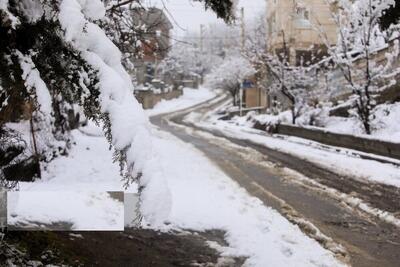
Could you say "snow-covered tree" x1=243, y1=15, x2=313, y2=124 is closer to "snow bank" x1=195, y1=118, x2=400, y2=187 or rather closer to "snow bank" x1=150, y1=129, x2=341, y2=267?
"snow bank" x1=195, y1=118, x2=400, y2=187

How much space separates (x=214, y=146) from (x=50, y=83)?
50.5ft

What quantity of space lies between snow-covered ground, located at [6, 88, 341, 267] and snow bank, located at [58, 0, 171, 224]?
52 cm

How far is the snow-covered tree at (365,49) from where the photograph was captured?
17.8 metres

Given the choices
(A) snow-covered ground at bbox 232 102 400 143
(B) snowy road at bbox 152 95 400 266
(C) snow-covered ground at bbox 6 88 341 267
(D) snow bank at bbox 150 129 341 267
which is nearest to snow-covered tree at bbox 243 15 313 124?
(A) snow-covered ground at bbox 232 102 400 143

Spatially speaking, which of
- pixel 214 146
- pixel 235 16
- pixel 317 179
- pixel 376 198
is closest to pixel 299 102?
pixel 214 146

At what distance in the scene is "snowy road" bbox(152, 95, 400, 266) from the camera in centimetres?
634

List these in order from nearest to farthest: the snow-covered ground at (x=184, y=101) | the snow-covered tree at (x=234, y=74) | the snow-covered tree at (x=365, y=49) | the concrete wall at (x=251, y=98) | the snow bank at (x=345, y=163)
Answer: the snow bank at (x=345, y=163) → the snow-covered tree at (x=365, y=49) → the concrete wall at (x=251, y=98) → the snow-covered tree at (x=234, y=74) → the snow-covered ground at (x=184, y=101)

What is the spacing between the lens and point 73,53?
3.71 metres

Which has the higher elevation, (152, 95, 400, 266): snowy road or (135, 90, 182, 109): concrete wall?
(135, 90, 182, 109): concrete wall

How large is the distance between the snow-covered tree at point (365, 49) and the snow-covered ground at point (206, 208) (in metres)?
6.81

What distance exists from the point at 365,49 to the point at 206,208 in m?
11.3

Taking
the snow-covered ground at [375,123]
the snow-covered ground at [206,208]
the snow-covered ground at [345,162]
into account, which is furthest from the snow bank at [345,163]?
the snow-covered ground at [206,208]

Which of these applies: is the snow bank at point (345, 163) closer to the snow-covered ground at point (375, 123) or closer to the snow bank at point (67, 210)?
the snow-covered ground at point (375, 123)

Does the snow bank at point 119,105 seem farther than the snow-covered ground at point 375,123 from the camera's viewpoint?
No
